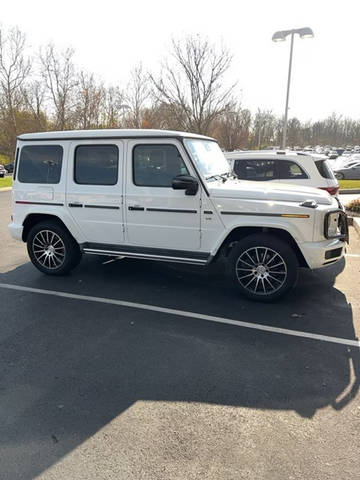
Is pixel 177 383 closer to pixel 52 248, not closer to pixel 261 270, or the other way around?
pixel 261 270

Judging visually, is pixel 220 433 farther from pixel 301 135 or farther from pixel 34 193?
pixel 301 135

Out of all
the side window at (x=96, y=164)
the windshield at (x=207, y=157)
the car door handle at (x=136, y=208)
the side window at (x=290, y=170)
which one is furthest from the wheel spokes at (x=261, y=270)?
the side window at (x=290, y=170)

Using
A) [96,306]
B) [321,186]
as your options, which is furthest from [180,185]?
[321,186]

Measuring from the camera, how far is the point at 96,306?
4.59 m

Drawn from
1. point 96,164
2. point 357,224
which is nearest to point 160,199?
point 96,164

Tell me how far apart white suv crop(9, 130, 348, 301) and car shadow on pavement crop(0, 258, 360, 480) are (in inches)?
22.5

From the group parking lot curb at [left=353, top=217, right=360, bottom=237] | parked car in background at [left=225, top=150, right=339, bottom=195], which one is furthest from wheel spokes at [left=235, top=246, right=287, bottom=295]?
parking lot curb at [left=353, top=217, right=360, bottom=237]

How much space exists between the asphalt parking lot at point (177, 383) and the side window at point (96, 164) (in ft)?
A: 5.15

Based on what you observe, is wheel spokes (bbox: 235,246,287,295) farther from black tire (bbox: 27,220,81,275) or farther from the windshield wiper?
black tire (bbox: 27,220,81,275)

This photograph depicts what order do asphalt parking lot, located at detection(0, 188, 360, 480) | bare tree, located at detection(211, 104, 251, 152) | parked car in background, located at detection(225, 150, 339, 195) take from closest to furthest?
asphalt parking lot, located at detection(0, 188, 360, 480)
parked car in background, located at detection(225, 150, 339, 195)
bare tree, located at detection(211, 104, 251, 152)

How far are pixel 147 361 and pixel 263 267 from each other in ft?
6.59

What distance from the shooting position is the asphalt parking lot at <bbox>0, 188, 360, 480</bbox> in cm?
228

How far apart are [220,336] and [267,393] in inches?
38.3

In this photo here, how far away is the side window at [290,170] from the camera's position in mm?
7830
